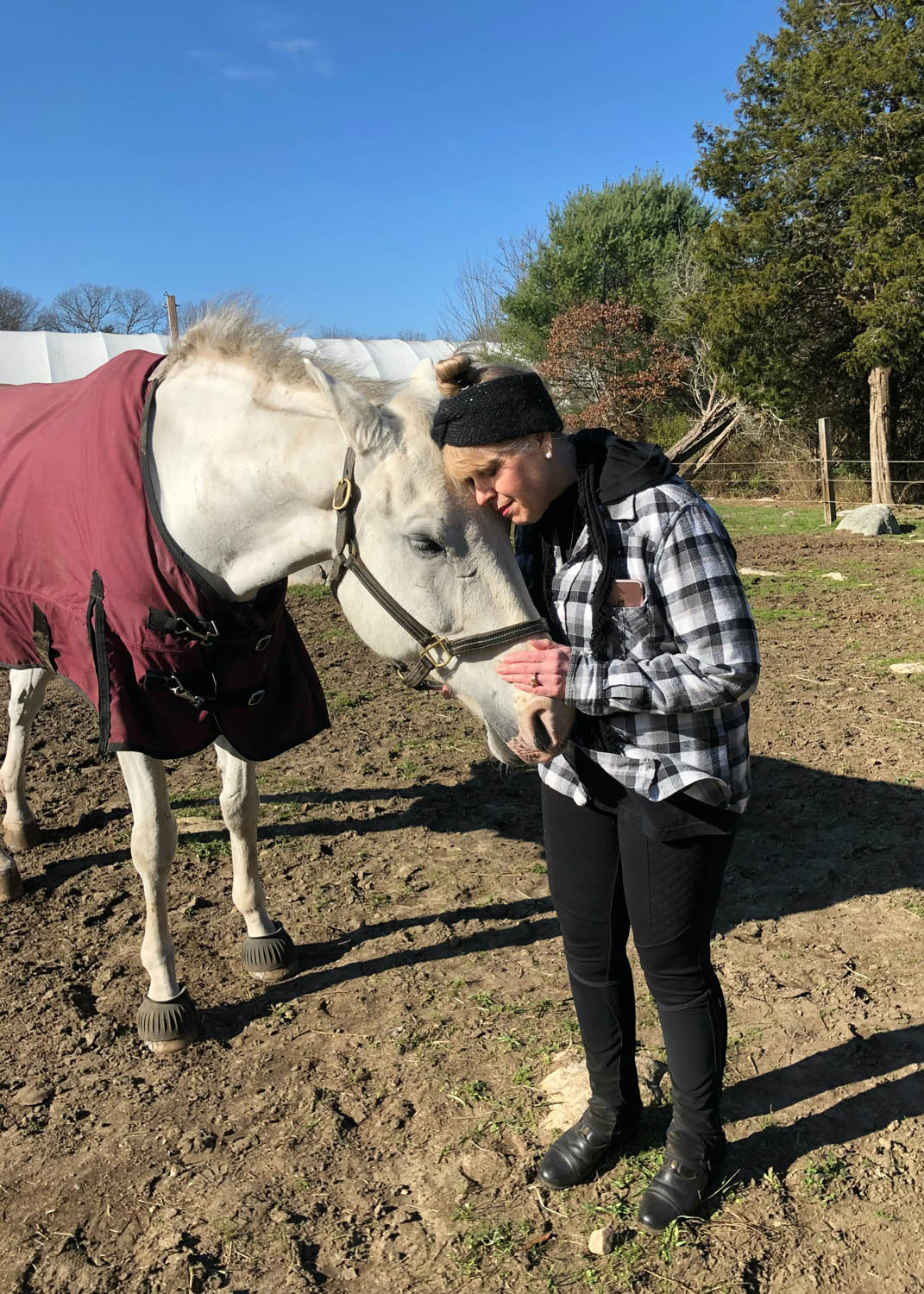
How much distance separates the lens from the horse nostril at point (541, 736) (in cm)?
188

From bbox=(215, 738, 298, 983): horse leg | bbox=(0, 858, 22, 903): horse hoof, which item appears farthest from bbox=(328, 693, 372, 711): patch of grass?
bbox=(215, 738, 298, 983): horse leg

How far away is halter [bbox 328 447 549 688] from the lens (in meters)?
2.02

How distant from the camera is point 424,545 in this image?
2.03 m

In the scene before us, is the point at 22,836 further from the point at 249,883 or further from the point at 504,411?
the point at 504,411

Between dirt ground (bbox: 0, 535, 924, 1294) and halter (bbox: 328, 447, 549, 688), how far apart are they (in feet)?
4.01

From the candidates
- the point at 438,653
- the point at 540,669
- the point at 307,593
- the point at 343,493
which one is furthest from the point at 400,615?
the point at 307,593

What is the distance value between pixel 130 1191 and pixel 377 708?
12.2ft

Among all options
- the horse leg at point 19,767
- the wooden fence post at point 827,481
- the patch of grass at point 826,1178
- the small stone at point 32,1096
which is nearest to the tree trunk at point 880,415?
the wooden fence post at point 827,481

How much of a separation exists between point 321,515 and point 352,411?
292 mm

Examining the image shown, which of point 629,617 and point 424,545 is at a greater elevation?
point 424,545

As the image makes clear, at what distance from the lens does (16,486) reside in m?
2.67

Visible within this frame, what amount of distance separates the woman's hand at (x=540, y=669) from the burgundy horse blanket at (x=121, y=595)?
3.24 feet

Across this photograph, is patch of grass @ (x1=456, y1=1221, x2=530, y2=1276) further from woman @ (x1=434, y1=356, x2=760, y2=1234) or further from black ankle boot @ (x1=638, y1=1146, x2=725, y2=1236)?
black ankle boot @ (x1=638, y1=1146, x2=725, y2=1236)

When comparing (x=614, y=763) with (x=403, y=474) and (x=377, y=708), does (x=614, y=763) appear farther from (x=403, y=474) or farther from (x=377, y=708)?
(x=377, y=708)
